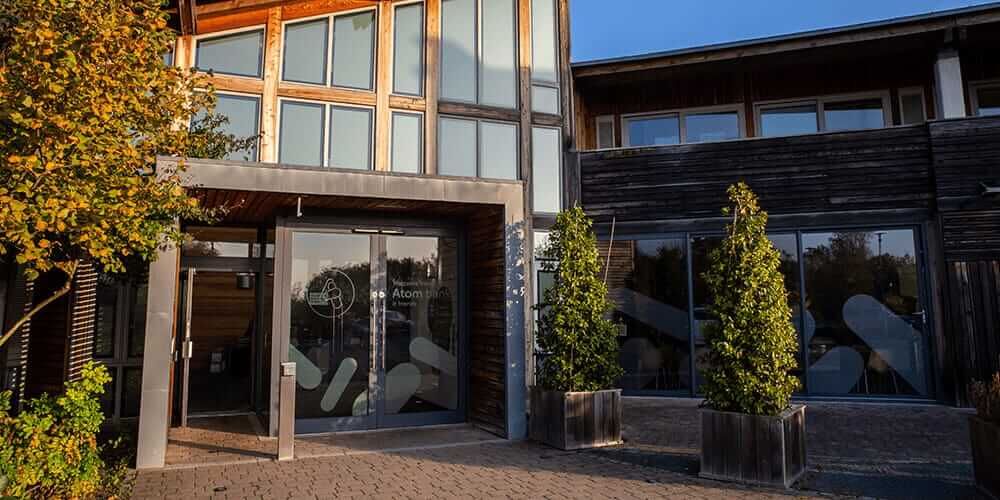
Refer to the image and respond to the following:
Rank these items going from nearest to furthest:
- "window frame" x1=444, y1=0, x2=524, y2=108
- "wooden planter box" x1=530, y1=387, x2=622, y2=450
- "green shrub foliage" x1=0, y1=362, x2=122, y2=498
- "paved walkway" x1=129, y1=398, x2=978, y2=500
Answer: "green shrub foliage" x1=0, y1=362, x2=122, y2=498 → "paved walkway" x1=129, y1=398, x2=978, y2=500 → "wooden planter box" x1=530, y1=387, x2=622, y2=450 → "window frame" x1=444, y1=0, x2=524, y2=108

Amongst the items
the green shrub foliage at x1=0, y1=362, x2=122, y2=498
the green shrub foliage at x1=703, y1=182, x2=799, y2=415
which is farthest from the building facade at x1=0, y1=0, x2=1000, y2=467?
the green shrub foliage at x1=703, y1=182, x2=799, y2=415

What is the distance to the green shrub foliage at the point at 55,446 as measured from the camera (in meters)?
4.61

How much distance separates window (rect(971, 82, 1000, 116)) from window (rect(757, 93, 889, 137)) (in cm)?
132

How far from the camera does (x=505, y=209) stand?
7.79m

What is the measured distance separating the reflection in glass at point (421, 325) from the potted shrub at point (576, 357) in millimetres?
1477

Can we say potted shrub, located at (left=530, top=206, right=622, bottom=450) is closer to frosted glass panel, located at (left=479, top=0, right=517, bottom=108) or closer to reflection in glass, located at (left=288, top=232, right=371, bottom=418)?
reflection in glass, located at (left=288, top=232, right=371, bottom=418)

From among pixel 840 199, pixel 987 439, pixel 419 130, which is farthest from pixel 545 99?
pixel 987 439

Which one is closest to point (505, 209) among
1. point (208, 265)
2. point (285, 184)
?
point (285, 184)

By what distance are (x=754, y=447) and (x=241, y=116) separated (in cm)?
838

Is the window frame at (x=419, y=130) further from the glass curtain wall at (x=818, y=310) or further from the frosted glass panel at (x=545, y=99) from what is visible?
the glass curtain wall at (x=818, y=310)

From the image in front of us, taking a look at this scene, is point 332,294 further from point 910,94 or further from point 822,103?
point 910,94

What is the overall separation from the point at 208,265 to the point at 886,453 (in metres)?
8.82

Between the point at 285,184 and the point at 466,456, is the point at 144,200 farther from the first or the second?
the point at 466,456

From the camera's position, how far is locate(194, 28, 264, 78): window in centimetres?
977
